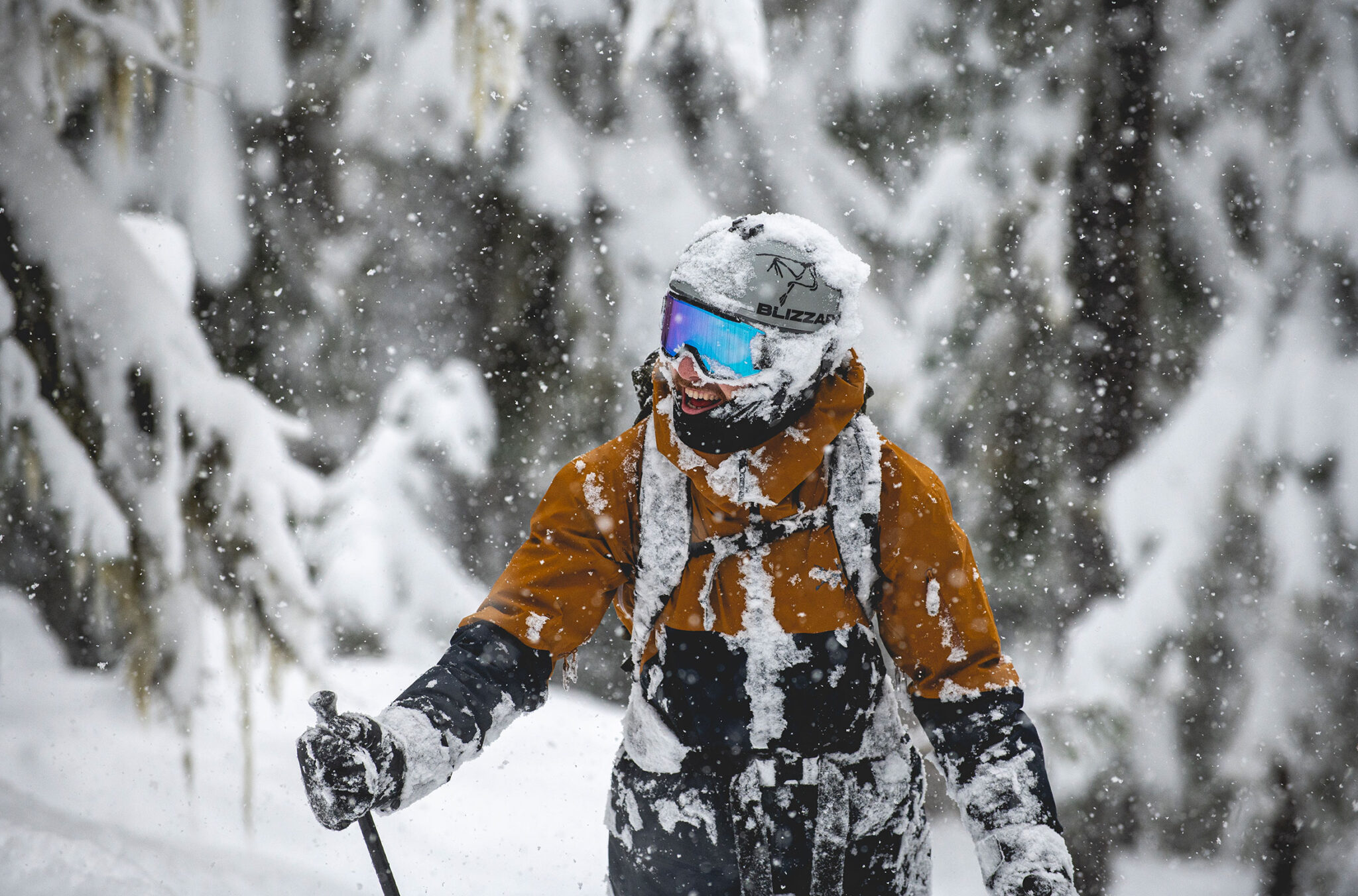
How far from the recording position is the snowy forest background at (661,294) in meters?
3.43

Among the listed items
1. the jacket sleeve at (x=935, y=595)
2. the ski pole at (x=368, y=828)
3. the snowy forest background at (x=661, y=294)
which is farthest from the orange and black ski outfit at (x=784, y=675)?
the snowy forest background at (x=661, y=294)

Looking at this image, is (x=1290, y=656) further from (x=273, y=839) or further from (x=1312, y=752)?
(x=273, y=839)

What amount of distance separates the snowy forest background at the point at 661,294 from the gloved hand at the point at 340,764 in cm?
204

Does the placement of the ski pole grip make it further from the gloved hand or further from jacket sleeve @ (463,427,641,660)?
jacket sleeve @ (463,427,641,660)

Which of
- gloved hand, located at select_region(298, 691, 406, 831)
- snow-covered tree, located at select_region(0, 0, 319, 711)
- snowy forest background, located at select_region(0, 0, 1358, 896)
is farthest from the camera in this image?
snowy forest background, located at select_region(0, 0, 1358, 896)

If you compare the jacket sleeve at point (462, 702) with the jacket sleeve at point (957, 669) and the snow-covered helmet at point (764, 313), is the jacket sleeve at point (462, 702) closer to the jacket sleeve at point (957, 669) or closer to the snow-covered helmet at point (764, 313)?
the snow-covered helmet at point (764, 313)

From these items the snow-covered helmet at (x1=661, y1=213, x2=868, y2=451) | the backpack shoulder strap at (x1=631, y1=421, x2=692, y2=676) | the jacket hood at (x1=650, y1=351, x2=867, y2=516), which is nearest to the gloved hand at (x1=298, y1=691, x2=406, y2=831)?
the backpack shoulder strap at (x1=631, y1=421, x2=692, y2=676)

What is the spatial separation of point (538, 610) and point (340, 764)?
52 centimetres

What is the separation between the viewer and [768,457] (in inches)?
69.7

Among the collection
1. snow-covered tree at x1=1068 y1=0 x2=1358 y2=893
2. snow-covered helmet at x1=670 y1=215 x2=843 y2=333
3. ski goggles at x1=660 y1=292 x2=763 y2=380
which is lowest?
ski goggles at x1=660 y1=292 x2=763 y2=380

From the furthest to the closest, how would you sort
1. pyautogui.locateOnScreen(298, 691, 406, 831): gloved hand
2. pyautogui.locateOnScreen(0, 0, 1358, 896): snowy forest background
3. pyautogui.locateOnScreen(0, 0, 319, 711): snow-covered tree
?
1. pyautogui.locateOnScreen(0, 0, 1358, 896): snowy forest background
2. pyautogui.locateOnScreen(0, 0, 319, 711): snow-covered tree
3. pyautogui.locateOnScreen(298, 691, 406, 831): gloved hand

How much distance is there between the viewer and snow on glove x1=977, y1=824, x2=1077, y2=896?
5.13ft

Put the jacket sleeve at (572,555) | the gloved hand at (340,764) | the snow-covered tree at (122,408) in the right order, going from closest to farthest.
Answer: the gloved hand at (340,764)
the jacket sleeve at (572,555)
the snow-covered tree at (122,408)

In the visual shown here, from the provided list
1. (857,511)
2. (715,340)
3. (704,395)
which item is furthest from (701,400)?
(857,511)
